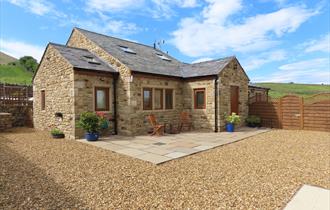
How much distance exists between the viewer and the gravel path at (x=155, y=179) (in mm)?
3176

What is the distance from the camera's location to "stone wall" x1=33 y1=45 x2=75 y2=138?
8.95 m

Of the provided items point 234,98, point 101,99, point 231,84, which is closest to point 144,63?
point 101,99

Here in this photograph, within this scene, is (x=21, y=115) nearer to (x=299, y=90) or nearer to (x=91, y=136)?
(x=91, y=136)

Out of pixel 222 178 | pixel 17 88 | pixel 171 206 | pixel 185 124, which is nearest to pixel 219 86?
pixel 185 124

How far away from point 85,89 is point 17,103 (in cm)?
713

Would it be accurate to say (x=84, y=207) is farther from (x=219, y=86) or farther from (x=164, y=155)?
(x=219, y=86)

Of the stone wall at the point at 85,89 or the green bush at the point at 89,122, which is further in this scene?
the stone wall at the point at 85,89

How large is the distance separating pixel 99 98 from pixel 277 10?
1017cm

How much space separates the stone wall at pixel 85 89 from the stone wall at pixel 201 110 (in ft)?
16.0

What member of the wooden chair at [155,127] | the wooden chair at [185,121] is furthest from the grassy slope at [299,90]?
the wooden chair at [155,127]

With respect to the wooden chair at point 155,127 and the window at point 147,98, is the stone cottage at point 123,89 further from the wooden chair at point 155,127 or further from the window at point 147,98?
the wooden chair at point 155,127

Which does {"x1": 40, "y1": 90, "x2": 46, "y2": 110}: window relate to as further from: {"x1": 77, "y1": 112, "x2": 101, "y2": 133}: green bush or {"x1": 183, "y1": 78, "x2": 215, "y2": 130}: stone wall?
{"x1": 183, "y1": 78, "x2": 215, "y2": 130}: stone wall

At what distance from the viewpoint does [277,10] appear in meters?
10.2

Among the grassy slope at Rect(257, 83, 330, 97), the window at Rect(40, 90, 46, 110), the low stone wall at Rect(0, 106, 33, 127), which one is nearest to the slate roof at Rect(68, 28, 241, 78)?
the window at Rect(40, 90, 46, 110)
